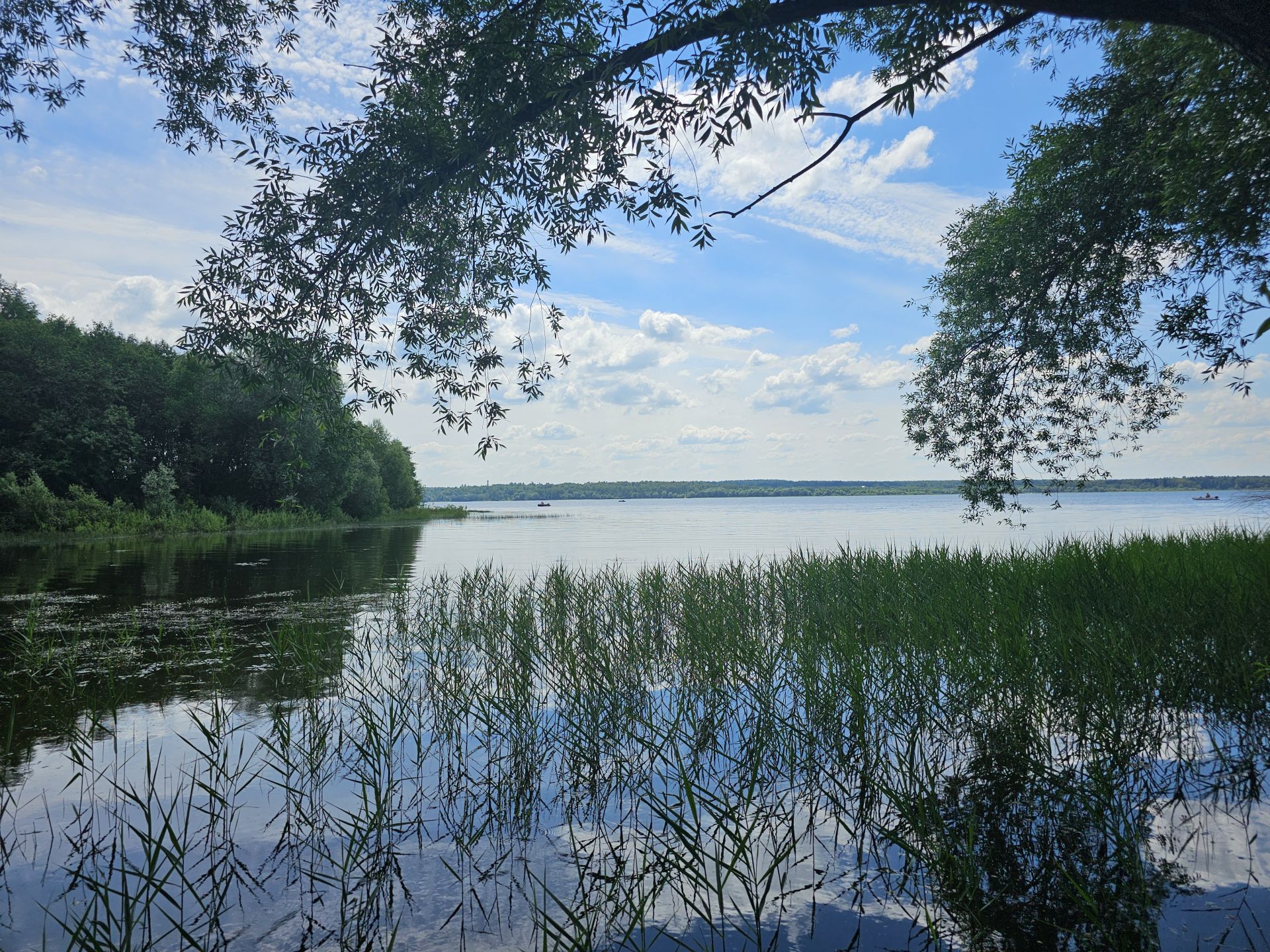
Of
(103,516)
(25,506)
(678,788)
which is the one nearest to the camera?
(678,788)

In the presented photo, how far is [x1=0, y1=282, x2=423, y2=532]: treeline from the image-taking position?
38531 mm

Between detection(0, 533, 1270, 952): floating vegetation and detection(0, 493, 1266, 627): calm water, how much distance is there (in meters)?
4.78

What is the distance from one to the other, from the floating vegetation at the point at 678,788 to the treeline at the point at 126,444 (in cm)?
2741

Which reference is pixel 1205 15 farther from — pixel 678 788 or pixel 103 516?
pixel 103 516

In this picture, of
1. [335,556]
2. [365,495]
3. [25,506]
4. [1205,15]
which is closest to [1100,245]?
[1205,15]

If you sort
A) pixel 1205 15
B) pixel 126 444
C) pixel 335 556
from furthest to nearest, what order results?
pixel 126 444 < pixel 335 556 < pixel 1205 15

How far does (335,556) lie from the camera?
28.3 meters

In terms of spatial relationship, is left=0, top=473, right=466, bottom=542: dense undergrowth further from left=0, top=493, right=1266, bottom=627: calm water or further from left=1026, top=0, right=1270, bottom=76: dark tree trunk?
left=1026, top=0, right=1270, bottom=76: dark tree trunk

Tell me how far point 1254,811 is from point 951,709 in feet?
7.10

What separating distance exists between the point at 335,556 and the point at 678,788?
2608cm

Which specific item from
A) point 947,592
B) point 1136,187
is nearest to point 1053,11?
point 1136,187

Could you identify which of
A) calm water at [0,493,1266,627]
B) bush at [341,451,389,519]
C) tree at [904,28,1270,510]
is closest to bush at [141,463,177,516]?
calm water at [0,493,1266,627]

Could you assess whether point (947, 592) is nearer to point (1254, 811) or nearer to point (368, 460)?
point (1254, 811)

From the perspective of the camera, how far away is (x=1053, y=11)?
5758 mm
